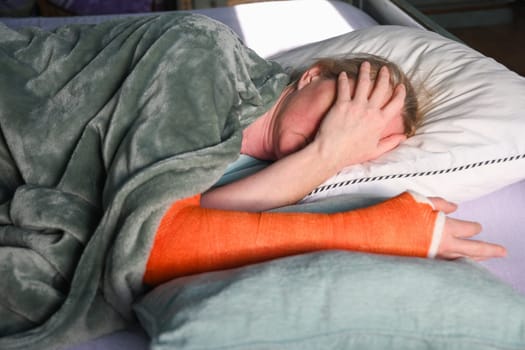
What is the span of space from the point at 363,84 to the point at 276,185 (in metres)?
0.27

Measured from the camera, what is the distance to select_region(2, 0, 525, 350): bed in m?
0.69

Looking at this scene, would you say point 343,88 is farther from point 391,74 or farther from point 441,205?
point 441,205

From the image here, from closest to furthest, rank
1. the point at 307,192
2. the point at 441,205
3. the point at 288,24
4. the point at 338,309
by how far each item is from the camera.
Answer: the point at 338,309 → the point at 441,205 → the point at 307,192 → the point at 288,24

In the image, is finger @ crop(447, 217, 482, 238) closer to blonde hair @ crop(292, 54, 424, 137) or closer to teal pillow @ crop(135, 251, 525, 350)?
teal pillow @ crop(135, 251, 525, 350)

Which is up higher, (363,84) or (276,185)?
(363,84)

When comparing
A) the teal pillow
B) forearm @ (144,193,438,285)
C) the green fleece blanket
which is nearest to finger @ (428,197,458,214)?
forearm @ (144,193,438,285)

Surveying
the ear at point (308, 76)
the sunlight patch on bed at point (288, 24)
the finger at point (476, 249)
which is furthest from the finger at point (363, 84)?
the sunlight patch on bed at point (288, 24)

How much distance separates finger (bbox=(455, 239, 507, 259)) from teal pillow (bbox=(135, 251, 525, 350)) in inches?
4.7

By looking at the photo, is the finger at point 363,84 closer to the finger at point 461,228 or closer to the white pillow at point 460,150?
the white pillow at point 460,150

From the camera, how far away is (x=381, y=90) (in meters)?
1.13

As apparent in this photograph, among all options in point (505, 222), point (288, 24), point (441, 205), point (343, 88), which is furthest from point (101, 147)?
point (288, 24)

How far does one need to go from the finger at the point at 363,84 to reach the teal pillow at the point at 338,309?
0.44 meters

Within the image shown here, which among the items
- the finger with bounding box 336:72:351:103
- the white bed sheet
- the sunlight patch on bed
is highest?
the finger with bounding box 336:72:351:103

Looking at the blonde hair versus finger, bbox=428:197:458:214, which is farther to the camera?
the blonde hair
